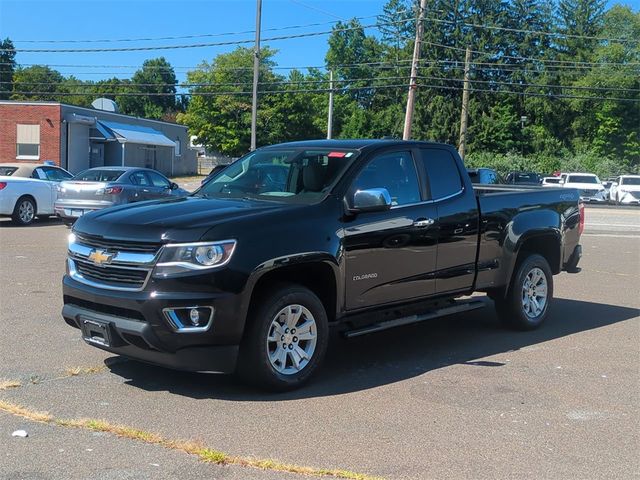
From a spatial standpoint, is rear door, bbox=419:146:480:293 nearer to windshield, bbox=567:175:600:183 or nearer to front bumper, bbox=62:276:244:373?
Result: front bumper, bbox=62:276:244:373

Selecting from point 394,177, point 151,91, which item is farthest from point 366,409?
point 151,91

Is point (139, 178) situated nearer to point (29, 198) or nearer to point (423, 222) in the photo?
point (29, 198)

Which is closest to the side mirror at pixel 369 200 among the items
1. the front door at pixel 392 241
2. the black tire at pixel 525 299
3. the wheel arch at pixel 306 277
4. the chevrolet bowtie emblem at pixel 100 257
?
the front door at pixel 392 241

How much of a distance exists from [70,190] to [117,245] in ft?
40.7

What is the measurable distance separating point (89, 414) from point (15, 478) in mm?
1080

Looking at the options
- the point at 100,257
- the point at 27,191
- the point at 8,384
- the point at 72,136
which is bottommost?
the point at 8,384

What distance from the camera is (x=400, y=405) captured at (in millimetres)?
5422

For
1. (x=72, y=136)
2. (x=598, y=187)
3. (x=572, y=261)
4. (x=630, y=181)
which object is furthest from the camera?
(x=72, y=136)

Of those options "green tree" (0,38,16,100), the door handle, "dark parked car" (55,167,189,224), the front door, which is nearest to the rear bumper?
the front door

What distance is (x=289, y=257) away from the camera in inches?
217

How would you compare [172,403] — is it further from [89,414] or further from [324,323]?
[324,323]

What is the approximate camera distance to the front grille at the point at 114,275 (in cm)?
525

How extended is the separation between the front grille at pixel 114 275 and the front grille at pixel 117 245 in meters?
0.14

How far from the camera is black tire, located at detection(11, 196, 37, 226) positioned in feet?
59.3
